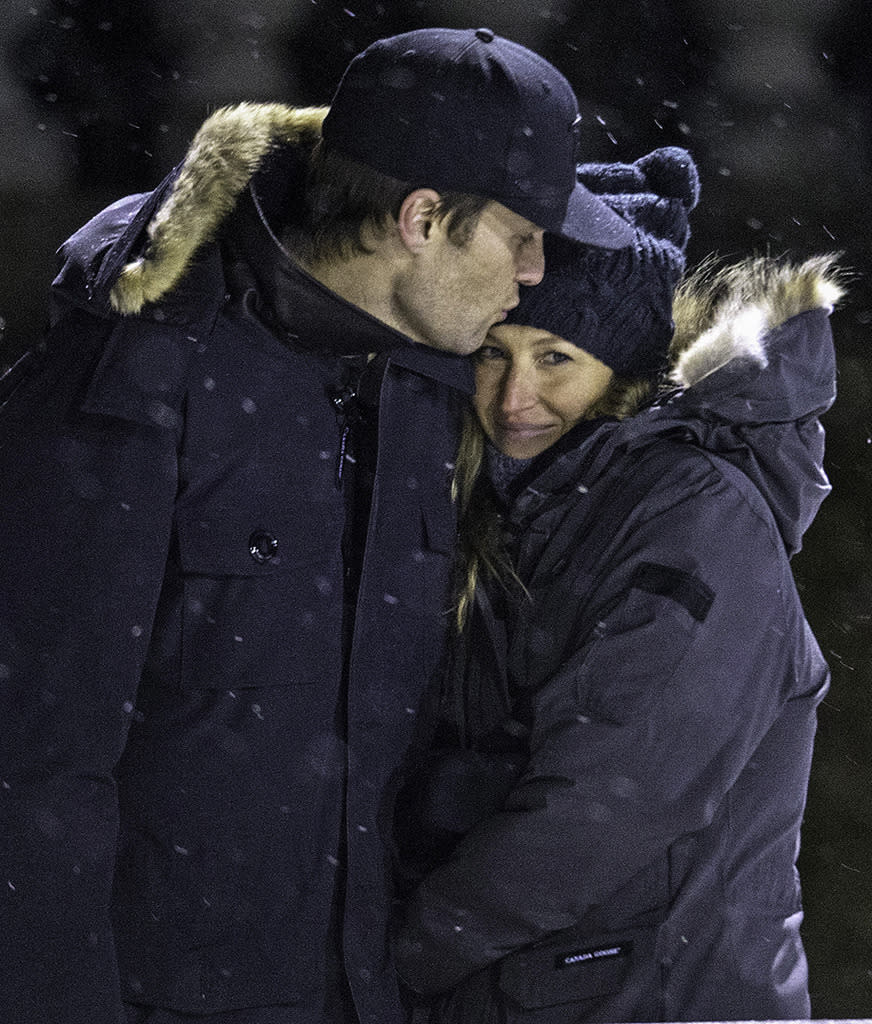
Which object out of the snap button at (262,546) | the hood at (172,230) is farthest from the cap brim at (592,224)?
the snap button at (262,546)

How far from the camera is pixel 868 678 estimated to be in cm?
319

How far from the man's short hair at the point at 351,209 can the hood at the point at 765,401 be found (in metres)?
0.33

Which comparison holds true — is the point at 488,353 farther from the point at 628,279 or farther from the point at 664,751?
the point at 664,751

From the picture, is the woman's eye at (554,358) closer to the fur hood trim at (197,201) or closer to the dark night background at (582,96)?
the fur hood trim at (197,201)

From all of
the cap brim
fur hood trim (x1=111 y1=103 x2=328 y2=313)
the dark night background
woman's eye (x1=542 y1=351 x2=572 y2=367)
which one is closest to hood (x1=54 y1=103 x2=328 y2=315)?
fur hood trim (x1=111 y1=103 x2=328 y2=313)

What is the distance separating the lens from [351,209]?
1.55 m

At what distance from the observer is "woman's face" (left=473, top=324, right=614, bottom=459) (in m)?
1.82

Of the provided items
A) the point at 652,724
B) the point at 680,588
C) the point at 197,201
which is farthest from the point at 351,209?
the point at 652,724

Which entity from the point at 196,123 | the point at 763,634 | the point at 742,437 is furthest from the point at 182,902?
the point at 196,123

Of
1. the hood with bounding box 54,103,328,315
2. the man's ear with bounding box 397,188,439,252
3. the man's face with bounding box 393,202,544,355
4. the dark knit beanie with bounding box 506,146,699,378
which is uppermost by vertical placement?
the hood with bounding box 54,103,328,315

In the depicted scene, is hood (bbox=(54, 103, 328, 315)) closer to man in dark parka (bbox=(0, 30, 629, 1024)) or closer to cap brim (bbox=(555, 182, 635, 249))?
man in dark parka (bbox=(0, 30, 629, 1024))

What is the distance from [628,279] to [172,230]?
66 centimetres

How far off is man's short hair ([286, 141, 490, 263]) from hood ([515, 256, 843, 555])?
1.07ft

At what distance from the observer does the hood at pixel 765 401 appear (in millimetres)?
1610
